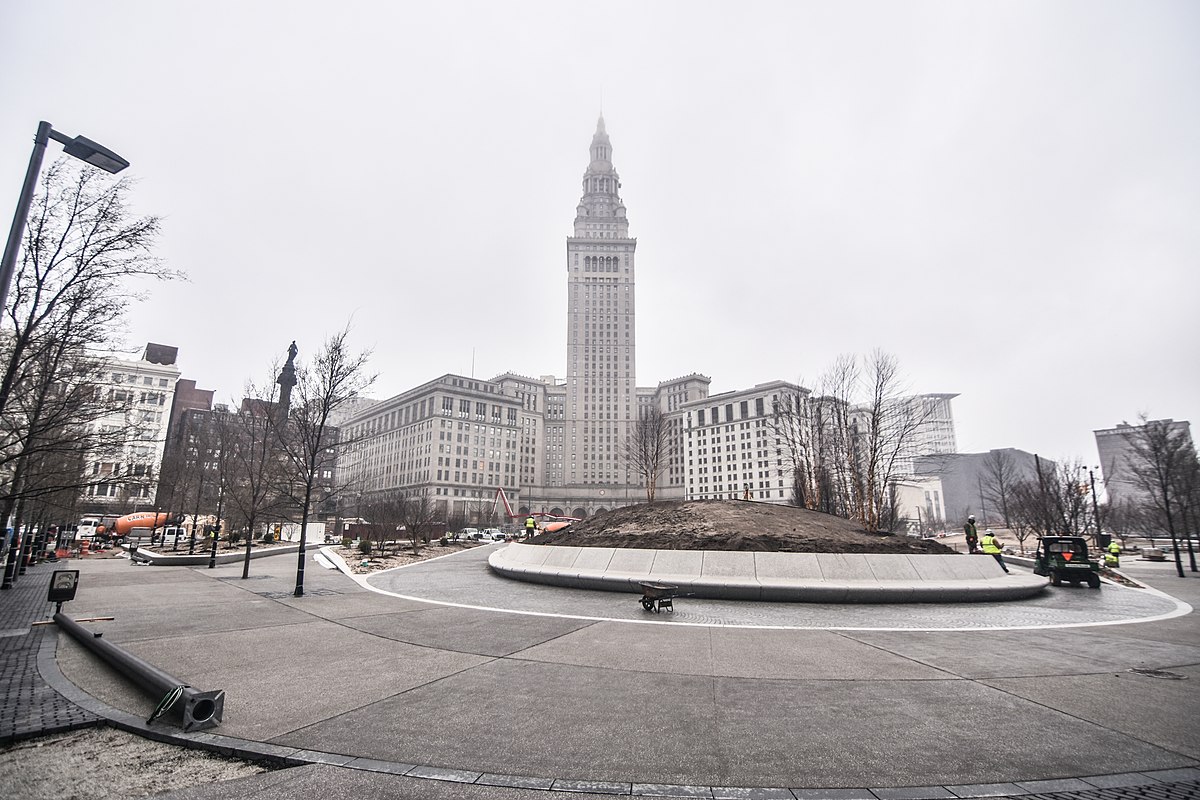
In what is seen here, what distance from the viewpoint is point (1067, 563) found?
62.0 feet

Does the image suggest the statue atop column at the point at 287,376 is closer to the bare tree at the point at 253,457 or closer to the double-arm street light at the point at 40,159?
the bare tree at the point at 253,457

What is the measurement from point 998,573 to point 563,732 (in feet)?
52.2

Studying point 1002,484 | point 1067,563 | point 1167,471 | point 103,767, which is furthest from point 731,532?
point 1002,484

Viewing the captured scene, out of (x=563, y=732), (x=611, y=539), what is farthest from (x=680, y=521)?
(x=563, y=732)

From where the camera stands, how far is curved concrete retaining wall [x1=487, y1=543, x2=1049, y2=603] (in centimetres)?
1308

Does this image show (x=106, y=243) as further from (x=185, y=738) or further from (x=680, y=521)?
(x=680, y=521)

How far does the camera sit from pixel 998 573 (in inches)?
600

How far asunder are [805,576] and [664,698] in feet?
31.1

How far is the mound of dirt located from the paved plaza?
4282mm

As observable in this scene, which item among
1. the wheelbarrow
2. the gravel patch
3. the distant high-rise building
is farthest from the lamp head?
the distant high-rise building

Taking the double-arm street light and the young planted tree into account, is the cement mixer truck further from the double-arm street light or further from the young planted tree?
the double-arm street light

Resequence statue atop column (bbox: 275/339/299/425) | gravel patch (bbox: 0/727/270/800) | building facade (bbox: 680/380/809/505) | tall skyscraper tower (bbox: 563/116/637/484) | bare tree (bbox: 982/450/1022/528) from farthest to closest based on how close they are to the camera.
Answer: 1. tall skyscraper tower (bbox: 563/116/637/484)
2. building facade (bbox: 680/380/809/505)
3. bare tree (bbox: 982/450/1022/528)
4. statue atop column (bbox: 275/339/299/425)
5. gravel patch (bbox: 0/727/270/800)

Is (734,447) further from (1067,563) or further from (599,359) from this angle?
(1067,563)

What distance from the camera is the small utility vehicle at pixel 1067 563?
1833cm
